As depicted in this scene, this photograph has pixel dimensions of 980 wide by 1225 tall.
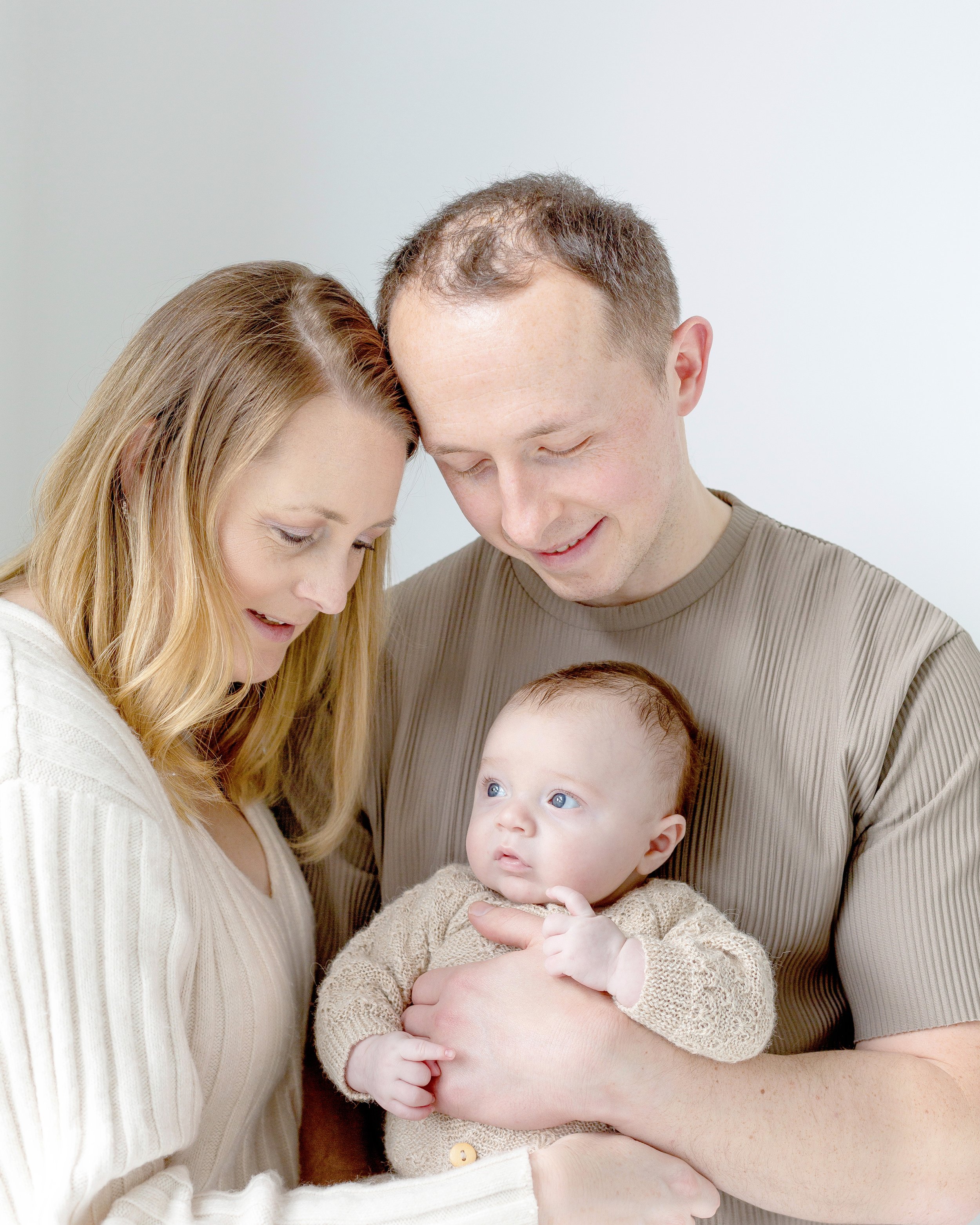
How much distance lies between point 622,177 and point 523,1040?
6.44 feet

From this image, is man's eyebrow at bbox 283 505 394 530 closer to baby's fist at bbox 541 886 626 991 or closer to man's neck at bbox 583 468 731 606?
man's neck at bbox 583 468 731 606

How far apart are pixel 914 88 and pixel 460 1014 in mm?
2066

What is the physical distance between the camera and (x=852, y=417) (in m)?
2.63

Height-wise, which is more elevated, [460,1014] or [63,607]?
[63,607]

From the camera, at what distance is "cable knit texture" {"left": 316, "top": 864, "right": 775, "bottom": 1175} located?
1587mm

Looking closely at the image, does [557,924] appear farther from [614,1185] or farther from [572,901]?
[614,1185]

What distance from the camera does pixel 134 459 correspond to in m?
1.71

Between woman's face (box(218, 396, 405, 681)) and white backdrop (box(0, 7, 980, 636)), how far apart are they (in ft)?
3.98

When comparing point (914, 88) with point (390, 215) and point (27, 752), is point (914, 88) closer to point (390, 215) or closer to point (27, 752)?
point (390, 215)

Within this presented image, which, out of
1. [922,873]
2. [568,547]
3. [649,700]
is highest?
[568,547]

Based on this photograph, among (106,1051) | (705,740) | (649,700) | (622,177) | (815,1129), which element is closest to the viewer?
(106,1051)

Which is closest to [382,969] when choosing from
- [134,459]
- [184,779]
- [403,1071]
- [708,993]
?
[403,1071]

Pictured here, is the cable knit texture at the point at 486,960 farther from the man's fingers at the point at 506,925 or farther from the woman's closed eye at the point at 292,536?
the woman's closed eye at the point at 292,536

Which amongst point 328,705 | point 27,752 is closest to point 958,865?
point 328,705
